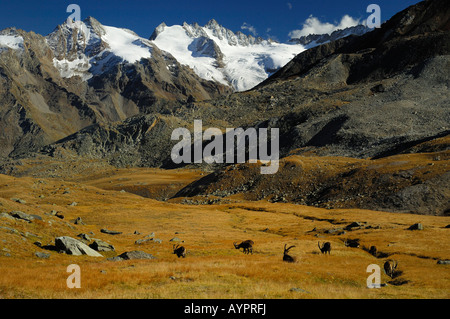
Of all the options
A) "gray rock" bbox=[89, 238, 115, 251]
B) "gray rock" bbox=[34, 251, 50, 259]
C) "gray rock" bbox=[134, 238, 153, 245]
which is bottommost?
"gray rock" bbox=[134, 238, 153, 245]

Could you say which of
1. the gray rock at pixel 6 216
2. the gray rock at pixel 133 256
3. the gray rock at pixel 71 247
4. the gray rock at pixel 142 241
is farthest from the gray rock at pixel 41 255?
the gray rock at pixel 142 241

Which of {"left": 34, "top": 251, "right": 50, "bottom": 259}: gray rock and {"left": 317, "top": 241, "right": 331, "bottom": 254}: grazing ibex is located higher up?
{"left": 34, "top": 251, "right": 50, "bottom": 259}: gray rock

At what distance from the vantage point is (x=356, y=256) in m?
33.2

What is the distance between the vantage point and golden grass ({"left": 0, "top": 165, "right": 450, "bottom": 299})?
54.6ft

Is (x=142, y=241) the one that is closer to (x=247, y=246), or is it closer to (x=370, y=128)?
(x=247, y=246)

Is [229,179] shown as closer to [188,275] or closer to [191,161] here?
[191,161]

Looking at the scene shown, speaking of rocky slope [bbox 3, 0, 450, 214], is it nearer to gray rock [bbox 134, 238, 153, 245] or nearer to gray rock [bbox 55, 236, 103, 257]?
gray rock [bbox 134, 238, 153, 245]

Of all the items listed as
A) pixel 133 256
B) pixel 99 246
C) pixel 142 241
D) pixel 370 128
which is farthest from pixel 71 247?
pixel 370 128

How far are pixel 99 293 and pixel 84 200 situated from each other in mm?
74879

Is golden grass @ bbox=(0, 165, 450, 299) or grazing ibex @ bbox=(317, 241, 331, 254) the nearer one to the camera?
golden grass @ bbox=(0, 165, 450, 299)

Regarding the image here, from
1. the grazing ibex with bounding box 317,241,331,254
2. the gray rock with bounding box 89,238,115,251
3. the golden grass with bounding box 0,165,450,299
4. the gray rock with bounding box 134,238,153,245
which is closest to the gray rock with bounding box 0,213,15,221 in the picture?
the golden grass with bounding box 0,165,450,299

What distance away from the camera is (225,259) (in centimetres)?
2666

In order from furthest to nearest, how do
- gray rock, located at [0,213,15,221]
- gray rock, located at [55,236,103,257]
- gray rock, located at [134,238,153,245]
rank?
gray rock, located at [134,238,153,245] → gray rock, located at [0,213,15,221] → gray rock, located at [55,236,103,257]
